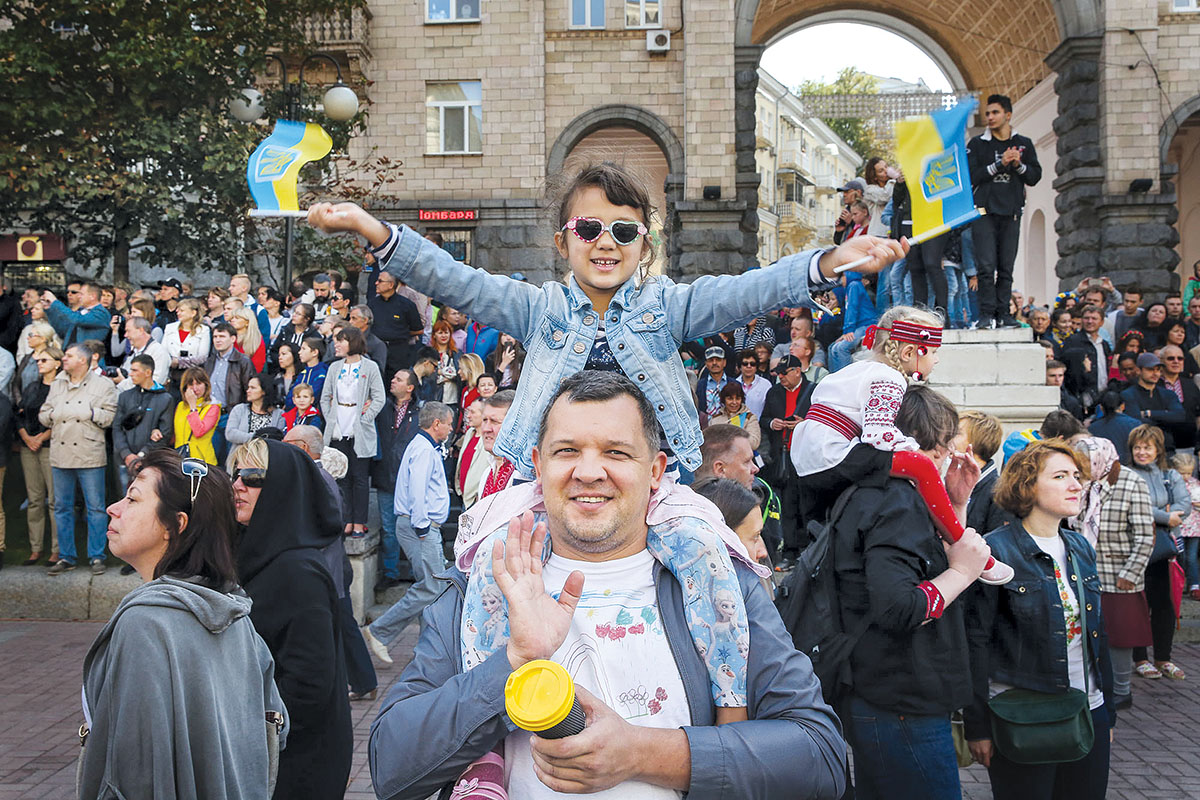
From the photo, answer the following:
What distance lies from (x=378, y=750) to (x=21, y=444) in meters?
10.9

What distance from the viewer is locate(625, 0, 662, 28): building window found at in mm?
23734

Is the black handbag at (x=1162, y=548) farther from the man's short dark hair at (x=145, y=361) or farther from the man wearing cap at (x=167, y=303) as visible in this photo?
the man wearing cap at (x=167, y=303)

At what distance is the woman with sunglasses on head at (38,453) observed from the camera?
1102 centimetres

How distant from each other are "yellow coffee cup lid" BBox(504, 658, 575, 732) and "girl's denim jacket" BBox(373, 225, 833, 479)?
1.05 m

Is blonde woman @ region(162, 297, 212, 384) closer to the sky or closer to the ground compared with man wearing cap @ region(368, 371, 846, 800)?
closer to the sky

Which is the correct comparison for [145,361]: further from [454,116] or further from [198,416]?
[454,116]

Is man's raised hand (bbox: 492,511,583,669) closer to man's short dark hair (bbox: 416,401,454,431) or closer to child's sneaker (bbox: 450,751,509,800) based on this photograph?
child's sneaker (bbox: 450,751,509,800)

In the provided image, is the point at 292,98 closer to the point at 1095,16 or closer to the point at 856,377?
the point at 856,377

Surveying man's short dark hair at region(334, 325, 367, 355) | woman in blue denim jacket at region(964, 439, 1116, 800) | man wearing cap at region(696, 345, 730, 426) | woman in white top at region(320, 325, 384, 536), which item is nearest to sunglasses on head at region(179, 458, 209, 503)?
woman in blue denim jacket at region(964, 439, 1116, 800)

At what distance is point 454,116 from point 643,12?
4.77 metres

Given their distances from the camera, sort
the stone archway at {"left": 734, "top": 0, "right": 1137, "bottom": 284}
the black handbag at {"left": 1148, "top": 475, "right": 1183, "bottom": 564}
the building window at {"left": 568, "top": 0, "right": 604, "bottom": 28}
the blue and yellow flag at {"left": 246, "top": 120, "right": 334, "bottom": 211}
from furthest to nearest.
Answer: the building window at {"left": 568, "top": 0, "right": 604, "bottom": 28}, the stone archway at {"left": 734, "top": 0, "right": 1137, "bottom": 284}, the black handbag at {"left": 1148, "top": 475, "right": 1183, "bottom": 564}, the blue and yellow flag at {"left": 246, "top": 120, "right": 334, "bottom": 211}

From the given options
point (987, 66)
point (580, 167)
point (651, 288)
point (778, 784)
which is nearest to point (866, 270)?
point (651, 288)

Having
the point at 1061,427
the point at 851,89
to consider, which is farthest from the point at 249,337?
the point at 851,89

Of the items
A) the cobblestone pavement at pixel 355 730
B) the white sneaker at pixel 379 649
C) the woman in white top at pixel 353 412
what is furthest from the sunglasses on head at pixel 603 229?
the woman in white top at pixel 353 412
